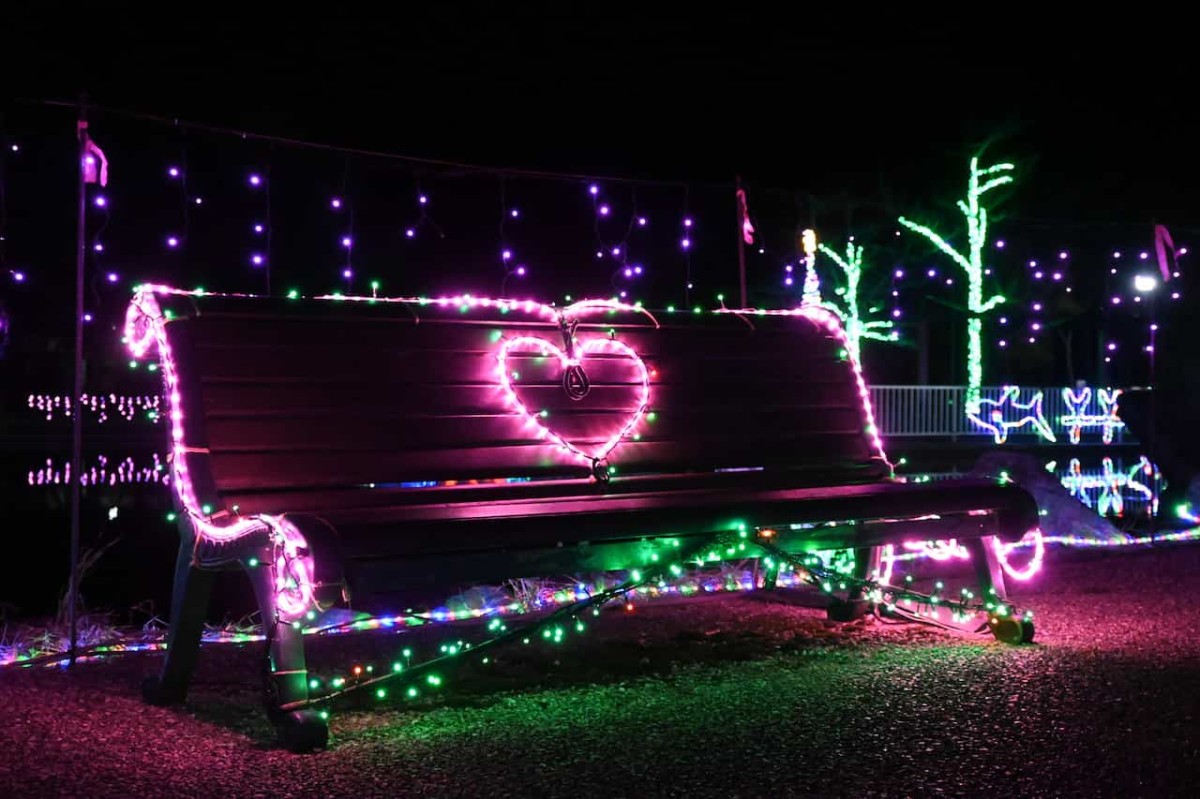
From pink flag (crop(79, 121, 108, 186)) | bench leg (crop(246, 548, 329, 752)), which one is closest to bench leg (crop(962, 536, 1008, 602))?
bench leg (crop(246, 548, 329, 752))

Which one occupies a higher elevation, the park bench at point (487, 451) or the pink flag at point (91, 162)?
the pink flag at point (91, 162)

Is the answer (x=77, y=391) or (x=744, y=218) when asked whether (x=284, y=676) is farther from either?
(x=744, y=218)

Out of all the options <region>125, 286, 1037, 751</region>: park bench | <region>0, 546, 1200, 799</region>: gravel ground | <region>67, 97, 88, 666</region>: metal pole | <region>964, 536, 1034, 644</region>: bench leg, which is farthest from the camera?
<region>964, 536, 1034, 644</region>: bench leg

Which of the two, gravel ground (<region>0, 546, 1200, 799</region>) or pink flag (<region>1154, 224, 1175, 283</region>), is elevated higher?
pink flag (<region>1154, 224, 1175, 283</region>)

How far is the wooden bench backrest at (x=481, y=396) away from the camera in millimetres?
4566

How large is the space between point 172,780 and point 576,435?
241 centimetres

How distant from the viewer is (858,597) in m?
6.04

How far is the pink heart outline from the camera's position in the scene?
5301 millimetres

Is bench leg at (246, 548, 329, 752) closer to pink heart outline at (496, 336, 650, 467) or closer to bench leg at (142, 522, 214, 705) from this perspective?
bench leg at (142, 522, 214, 705)

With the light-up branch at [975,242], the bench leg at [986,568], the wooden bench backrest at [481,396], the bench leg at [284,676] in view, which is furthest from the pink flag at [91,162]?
the light-up branch at [975,242]

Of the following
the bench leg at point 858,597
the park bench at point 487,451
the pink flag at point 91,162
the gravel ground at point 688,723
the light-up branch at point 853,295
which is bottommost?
the gravel ground at point 688,723

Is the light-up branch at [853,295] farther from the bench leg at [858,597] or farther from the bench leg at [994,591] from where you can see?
the bench leg at [994,591]

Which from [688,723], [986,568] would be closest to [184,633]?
[688,723]

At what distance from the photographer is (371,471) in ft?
15.5
